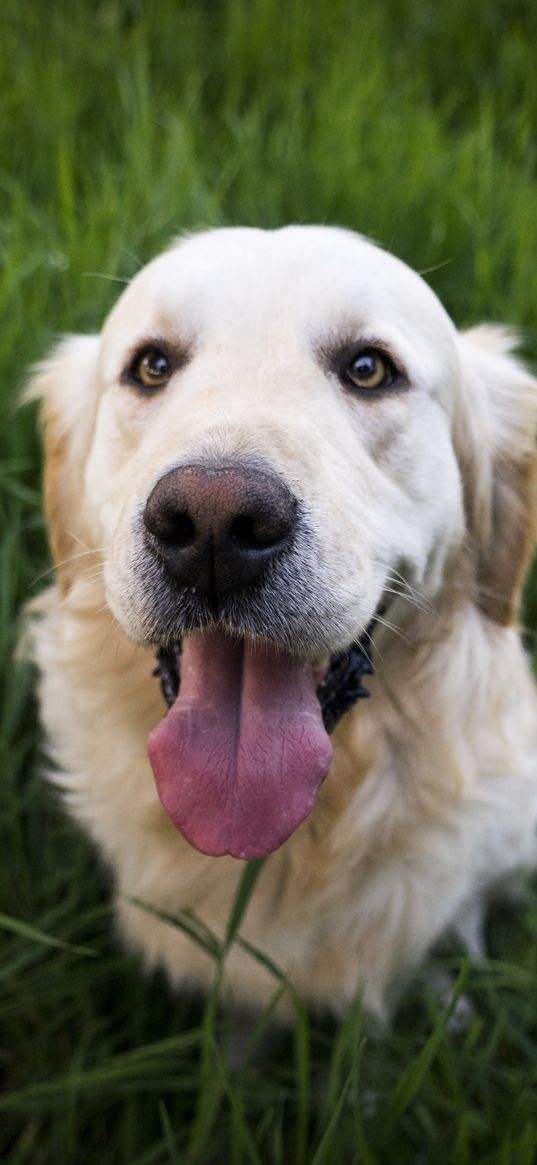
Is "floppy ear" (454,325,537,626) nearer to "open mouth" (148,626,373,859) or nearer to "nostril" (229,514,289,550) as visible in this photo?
"open mouth" (148,626,373,859)

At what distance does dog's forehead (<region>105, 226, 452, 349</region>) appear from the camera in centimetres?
189

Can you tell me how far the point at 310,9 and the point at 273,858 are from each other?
400 centimetres

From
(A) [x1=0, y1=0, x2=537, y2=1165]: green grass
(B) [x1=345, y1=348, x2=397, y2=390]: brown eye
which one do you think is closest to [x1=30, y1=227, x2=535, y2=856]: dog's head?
(B) [x1=345, y1=348, x2=397, y2=390]: brown eye

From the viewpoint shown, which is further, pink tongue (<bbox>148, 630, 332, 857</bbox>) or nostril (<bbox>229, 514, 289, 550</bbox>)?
pink tongue (<bbox>148, 630, 332, 857</bbox>)

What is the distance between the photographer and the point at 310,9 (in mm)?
4441

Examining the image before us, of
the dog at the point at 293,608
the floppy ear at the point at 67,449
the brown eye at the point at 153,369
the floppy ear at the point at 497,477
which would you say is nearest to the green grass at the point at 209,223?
the dog at the point at 293,608

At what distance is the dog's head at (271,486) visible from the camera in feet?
5.07

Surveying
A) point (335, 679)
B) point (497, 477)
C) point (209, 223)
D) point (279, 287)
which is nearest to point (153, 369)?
point (279, 287)

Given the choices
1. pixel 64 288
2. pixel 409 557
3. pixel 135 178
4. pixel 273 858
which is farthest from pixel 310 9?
pixel 273 858

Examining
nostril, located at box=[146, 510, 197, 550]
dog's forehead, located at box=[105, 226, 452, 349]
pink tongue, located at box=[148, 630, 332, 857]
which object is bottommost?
pink tongue, located at box=[148, 630, 332, 857]

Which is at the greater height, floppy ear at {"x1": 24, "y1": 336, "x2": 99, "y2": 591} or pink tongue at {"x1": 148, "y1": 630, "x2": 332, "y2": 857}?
floppy ear at {"x1": 24, "y1": 336, "x2": 99, "y2": 591}

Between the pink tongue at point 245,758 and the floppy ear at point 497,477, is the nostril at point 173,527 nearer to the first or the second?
the pink tongue at point 245,758

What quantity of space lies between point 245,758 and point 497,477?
1.01 m

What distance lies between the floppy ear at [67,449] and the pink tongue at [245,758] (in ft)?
2.11
